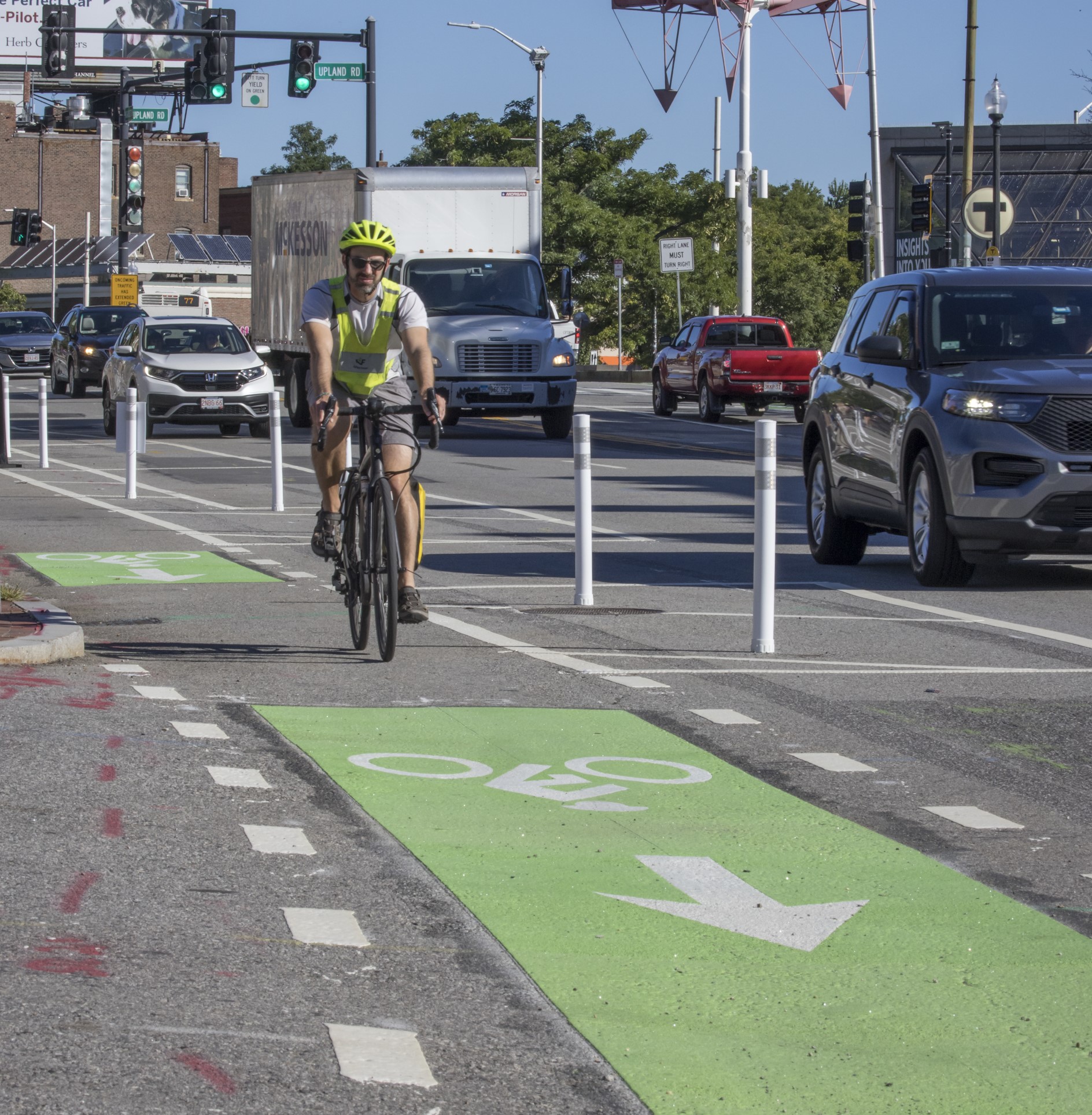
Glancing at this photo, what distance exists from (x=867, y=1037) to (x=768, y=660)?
17.6 ft

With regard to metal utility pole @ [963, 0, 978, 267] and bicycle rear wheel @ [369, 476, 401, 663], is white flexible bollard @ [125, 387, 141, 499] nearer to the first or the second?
bicycle rear wheel @ [369, 476, 401, 663]

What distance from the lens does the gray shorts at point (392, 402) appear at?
928 cm

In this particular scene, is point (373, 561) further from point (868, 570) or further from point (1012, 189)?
point (1012, 189)

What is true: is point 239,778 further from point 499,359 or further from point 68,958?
point 499,359

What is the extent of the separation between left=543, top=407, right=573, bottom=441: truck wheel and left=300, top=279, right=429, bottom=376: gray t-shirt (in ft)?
74.7

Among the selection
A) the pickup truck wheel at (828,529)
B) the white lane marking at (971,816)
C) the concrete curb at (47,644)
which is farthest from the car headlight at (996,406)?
the white lane marking at (971,816)

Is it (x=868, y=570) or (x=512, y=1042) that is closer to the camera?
(x=512, y=1042)

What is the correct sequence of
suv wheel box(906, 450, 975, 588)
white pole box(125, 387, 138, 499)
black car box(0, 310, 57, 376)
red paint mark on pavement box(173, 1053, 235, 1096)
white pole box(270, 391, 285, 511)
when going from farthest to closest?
black car box(0, 310, 57, 376) → white pole box(125, 387, 138, 499) → white pole box(270, 391, 285, 511) → suv wheel box(906, 450, 975, 588) → red paint mark on pavement box(173, 1053, 235, 1096)

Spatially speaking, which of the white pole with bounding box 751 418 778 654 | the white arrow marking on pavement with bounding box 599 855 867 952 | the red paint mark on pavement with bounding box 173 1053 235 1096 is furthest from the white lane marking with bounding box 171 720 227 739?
the red paint mark on pavement with bounding box 173 1053 235 1096

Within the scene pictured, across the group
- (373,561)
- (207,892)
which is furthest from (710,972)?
(373,561)

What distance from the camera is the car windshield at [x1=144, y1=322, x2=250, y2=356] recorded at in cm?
3253

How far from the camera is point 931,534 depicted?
12555 mm

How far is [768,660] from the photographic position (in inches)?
373

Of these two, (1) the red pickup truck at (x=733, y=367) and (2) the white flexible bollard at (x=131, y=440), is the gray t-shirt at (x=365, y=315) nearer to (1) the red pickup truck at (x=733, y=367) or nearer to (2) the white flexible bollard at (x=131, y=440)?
(2) the white flexible bollard at (x=131, y=440)
